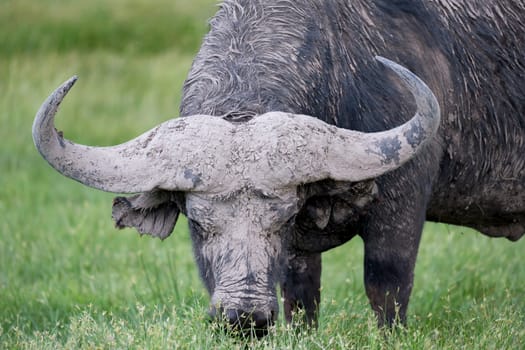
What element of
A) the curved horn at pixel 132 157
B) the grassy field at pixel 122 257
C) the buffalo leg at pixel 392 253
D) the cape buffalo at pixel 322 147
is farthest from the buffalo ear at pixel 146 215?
the buffalo leg at pixel 392 253

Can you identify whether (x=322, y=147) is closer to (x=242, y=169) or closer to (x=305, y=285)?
(x=242, y=169)

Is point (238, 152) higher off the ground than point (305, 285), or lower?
higher

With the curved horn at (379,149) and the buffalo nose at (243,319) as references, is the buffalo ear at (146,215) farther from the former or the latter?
the curved horn at (379,149)

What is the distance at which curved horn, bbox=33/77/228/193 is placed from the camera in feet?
17.3

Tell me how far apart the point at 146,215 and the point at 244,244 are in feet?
2.66

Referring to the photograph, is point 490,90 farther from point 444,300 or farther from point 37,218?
point 37,218

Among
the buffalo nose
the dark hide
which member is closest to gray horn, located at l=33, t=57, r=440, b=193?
the dark hide

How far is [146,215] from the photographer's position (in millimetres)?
5781

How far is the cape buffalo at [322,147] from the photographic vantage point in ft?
17.2

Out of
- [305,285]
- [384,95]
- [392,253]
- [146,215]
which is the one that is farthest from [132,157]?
[305,285]

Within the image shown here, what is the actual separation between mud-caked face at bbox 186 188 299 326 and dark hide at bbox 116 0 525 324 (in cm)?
24

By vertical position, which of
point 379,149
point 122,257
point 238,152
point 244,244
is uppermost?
point 238,152

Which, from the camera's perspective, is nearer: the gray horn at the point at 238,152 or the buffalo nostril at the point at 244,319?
the buffalo nostril at the point at 244,319

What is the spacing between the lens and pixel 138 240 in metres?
10.8
